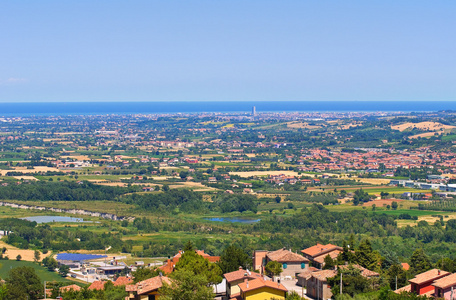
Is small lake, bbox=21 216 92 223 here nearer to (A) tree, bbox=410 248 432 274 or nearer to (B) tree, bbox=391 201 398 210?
(B) tree, bbox=391 201 398 210

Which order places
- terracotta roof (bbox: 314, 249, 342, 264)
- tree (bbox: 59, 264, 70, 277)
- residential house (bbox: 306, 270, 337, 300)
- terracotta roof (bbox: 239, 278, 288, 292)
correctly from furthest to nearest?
tree (bbox: 59, 264, 70, 277) → terracotta roof (bbox: 314, 249, 342, 264) → residential house (bbox: 306, 270, 337, 300) → terracotta roof (bbox: 239, 278, 288, 292)

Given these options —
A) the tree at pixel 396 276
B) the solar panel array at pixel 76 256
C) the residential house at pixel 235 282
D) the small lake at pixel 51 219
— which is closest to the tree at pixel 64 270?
the solar panel array at pixel 76 256

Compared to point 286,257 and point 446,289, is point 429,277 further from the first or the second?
point 286,257

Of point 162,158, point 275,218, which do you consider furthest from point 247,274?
point 162,158

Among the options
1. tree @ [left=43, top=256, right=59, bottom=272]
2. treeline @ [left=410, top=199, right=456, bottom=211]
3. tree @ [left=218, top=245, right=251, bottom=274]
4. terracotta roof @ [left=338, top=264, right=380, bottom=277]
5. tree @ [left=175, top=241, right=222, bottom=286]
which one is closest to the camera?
tree @ [left=175, top=241, right=222, bottom=286]

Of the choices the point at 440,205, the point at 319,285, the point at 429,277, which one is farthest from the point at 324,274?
the point at 440,205

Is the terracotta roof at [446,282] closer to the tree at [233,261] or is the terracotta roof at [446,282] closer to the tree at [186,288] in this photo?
the tree at [186,288]

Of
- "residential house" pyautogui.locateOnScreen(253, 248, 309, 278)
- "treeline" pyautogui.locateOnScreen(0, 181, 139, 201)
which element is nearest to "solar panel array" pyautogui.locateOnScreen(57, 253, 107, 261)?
"residential house" pyautogui.locateOnScreen(253, 248, 309, 278)

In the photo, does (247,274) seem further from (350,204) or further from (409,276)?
(350,204)
